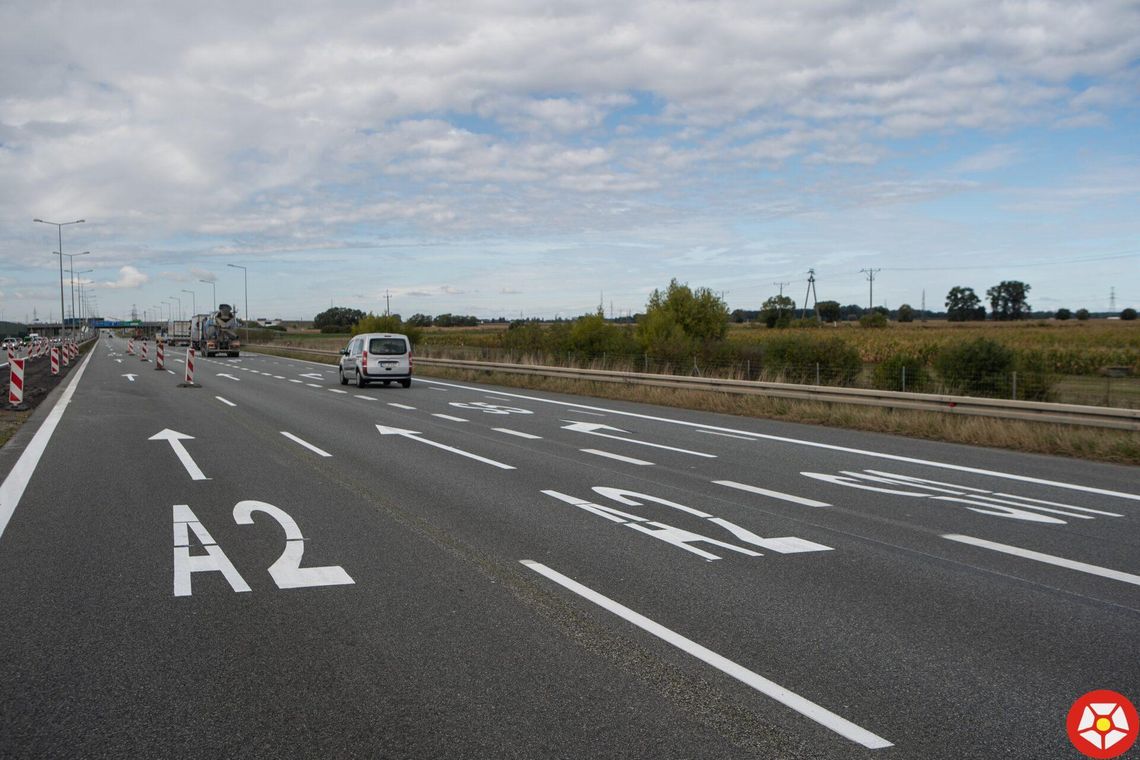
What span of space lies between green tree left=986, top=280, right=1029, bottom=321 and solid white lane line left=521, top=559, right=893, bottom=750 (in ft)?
437

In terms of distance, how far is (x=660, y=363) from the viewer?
30781 millimetres

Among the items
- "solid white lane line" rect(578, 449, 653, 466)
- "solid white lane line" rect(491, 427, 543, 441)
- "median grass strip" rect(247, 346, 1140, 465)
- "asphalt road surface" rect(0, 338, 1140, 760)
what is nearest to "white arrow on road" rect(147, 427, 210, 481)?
"asphalt road surface" rect(0, 338, 1140, 760)

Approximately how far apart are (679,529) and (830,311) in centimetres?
14436

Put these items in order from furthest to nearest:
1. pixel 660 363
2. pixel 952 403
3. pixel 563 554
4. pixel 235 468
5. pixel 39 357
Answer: pixel 39 357 < pixel 660 363 < pixel 952 403 < pixel 235 468 < pixel 563 554

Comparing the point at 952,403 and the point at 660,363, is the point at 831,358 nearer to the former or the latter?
the point at 660,363

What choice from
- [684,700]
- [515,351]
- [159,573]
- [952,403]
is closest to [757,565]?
[684,700]

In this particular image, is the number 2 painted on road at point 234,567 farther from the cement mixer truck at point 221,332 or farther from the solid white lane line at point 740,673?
the cement mixer truck at point 221,332

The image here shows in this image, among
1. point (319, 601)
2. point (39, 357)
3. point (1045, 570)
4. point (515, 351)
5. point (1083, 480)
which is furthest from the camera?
point (39, 357)

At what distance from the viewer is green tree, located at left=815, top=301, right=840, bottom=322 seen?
14450cm

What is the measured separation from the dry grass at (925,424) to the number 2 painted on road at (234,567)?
10800 mm

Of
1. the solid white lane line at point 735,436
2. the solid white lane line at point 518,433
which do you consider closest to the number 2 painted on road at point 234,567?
the solid white lane line at point 518,433

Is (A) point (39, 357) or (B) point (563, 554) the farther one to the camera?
(A) point (39, 357)

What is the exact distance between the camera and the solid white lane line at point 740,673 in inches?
155

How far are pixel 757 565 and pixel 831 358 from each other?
83.3 ft
